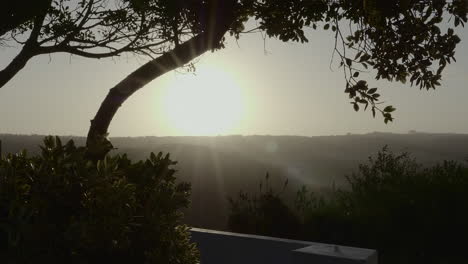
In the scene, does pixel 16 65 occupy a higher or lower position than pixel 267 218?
higher

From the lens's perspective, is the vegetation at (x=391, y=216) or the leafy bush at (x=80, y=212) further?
the vegetation at (x=391, y=216)

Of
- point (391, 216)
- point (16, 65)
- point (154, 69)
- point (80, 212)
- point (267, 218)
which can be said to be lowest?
point (267, 218)

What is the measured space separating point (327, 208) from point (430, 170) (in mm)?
3103

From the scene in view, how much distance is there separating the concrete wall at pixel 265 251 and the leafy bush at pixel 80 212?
210cm

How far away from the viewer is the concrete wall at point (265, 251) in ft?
17.4

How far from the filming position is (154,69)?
717 cm

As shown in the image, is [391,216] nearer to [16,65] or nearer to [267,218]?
[267,218]

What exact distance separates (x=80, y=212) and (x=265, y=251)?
4026 millimetres

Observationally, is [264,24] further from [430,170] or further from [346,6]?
[430,170]

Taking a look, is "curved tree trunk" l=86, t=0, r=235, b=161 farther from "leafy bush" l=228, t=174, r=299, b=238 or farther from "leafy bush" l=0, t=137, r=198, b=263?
"leafy bush" l=228, t=174, r=299, b=238

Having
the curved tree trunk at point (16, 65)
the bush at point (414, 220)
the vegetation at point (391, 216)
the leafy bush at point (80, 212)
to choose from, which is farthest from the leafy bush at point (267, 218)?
the leafy bush at point (80, 212)

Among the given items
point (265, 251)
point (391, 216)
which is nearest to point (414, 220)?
point (391, 216)

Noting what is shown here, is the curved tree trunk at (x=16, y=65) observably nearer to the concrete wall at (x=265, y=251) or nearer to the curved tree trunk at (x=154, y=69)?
the curved tree trunk at (x=154, y=69)

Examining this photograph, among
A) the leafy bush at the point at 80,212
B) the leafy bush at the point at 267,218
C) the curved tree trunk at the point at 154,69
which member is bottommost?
the leafy bush at the point at 267,218
